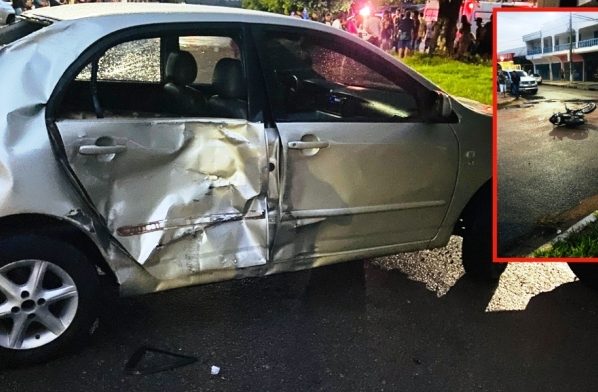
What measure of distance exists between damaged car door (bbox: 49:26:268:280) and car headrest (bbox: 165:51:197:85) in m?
0.15

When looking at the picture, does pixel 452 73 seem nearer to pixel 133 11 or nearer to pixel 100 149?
pixel 133 11

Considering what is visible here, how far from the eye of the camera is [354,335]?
131 inches

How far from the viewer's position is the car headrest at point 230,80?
320 cm

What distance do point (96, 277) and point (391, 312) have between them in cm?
159

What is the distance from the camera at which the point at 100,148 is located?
9.16ft

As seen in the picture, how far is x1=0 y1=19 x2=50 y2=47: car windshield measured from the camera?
10.2 feet

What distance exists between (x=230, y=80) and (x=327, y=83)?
0.64 metres

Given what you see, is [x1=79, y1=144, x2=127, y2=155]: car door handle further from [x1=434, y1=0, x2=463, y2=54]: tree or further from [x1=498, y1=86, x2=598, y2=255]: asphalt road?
[x1=434, y1=0, x2=463, y2=54]: tree

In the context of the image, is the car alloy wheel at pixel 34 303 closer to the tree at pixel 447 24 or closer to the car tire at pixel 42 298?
the car tire at pixel 42 298

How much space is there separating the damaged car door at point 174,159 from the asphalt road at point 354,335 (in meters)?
0.42

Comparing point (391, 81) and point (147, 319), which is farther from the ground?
point (391, 81)

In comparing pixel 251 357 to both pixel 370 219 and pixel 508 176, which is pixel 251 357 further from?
pixel 508 176

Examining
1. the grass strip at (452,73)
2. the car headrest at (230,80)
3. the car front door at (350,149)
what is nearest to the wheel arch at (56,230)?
the car front door at (350,149)

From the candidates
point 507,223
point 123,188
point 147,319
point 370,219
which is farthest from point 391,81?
point 147,319
